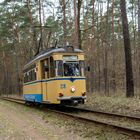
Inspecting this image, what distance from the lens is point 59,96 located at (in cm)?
1736

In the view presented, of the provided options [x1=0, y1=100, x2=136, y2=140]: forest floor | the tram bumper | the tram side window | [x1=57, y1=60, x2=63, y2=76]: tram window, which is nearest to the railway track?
[x1=0, y1=100, x2=136, y2=140]: forest floor

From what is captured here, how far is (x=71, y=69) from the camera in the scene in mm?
17953

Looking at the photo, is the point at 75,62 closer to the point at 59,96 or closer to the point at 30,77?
the point at 59,96

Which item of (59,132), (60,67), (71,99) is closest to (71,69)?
(60,67)

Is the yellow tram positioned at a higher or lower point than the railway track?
higher

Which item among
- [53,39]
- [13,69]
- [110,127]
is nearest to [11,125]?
[110,127]

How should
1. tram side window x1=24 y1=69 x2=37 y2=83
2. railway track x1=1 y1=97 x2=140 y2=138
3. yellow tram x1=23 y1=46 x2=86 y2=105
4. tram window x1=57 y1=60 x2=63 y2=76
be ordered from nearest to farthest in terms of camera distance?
railway track x1=1 y1=97 x2=140 y2=138 < yellow tram x1=23 y1=46 x2=86 y2=105 < tram window x1=57 y1=60 x2=63 y2=76 < tram side window x1=24 y1=69 x2=37 y2=83

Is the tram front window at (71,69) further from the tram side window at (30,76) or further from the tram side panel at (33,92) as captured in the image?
the tram side window at (30,76)

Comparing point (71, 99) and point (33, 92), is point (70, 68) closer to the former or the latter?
point (71, 99)

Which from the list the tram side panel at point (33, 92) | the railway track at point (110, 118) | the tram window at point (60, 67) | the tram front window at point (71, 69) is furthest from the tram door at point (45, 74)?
the railway track at point (110, 118)

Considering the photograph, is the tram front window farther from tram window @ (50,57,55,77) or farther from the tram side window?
the tram side window

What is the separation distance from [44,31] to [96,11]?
8674 millimetres

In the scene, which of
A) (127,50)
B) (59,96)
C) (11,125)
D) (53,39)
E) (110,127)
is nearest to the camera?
(110,127)

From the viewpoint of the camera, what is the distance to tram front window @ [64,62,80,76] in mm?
Answer: 17828
